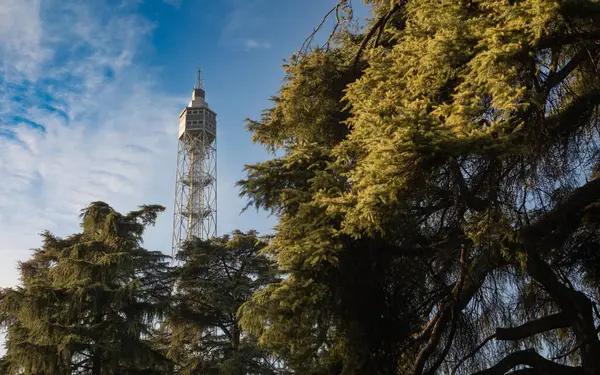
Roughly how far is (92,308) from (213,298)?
3.50m

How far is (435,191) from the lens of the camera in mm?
6781

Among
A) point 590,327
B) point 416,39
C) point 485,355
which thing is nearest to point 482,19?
point 416,39

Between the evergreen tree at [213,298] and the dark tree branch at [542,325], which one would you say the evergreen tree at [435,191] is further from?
the evergreen tree at [213,298]

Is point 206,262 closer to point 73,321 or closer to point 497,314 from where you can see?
point 73,321

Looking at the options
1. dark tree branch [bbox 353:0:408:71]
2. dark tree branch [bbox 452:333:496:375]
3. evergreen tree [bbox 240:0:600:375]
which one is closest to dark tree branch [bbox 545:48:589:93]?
evergreen tree [bbox 240:0:600:375]

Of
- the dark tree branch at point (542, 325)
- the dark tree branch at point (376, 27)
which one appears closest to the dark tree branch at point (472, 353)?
the dark tree branch at point (542, 325)

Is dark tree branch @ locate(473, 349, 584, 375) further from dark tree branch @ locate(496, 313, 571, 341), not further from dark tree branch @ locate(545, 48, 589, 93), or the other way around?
dark tree branch @ locate(545, 48, 589, 93)

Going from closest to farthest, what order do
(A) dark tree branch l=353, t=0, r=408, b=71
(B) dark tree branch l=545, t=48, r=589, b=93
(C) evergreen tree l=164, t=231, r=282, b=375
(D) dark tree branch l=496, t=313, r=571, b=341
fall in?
(B) dark tree branch l=545, t=48, r=589, b=93, (D) dark tree branch l=496, t=313, r=571, b=341, (A) dark tree branch l=353, t=0, r=408, b=71, (C) evergreen tree l=164, t=231, r=282, b=375

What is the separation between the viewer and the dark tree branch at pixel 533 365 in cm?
629

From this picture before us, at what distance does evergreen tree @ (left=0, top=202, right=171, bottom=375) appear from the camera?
12.5 metres

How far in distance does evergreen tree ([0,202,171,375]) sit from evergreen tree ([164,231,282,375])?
1.14 meters

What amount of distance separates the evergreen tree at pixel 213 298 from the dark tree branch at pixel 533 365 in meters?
8.95

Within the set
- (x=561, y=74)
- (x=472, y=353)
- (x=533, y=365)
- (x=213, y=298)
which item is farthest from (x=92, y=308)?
(x=561, y=74)

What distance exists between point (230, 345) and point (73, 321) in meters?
4.40
